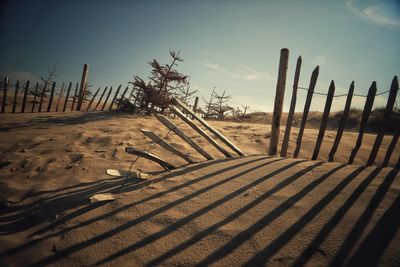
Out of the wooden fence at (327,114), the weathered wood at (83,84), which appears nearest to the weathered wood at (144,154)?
the wooden fence at (327,114)

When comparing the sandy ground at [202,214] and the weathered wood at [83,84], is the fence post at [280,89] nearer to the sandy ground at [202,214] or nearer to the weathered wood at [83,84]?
the sandy ground at [202,214]

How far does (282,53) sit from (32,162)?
5.35 metres

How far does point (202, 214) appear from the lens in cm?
222

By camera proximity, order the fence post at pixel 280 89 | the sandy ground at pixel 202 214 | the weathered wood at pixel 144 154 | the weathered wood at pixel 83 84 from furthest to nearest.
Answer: the weathered wood at pixel 83 84 < the fence post at pixel 280 89 < the weathered wood at pixel 144 154 < the sandy ground at pixel 202 214

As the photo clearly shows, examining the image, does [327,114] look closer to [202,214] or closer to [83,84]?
[202,214]

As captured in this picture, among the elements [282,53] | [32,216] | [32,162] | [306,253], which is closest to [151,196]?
[32,216]

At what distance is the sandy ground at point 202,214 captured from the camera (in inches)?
66.7

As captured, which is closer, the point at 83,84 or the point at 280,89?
the point at 280,89

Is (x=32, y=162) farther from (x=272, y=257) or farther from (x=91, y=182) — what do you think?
(x=272, y=257)

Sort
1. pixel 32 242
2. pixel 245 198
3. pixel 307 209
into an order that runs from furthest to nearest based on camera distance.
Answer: pixel 245 198 → pixel 307 209 → pixel 32 242

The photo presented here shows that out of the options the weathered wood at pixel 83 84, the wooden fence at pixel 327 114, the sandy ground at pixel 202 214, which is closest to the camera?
the sandy ground at pixel 202 214

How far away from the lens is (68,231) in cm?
204

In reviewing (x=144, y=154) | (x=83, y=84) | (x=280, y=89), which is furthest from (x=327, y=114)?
(x=83, y=84)

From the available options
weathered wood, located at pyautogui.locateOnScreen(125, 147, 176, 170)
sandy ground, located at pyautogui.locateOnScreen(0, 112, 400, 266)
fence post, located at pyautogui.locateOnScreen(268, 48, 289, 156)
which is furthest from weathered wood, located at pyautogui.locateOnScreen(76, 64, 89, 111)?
fence post, located at pyautogui.locateOnScreen(268, 48, 289, 156)
